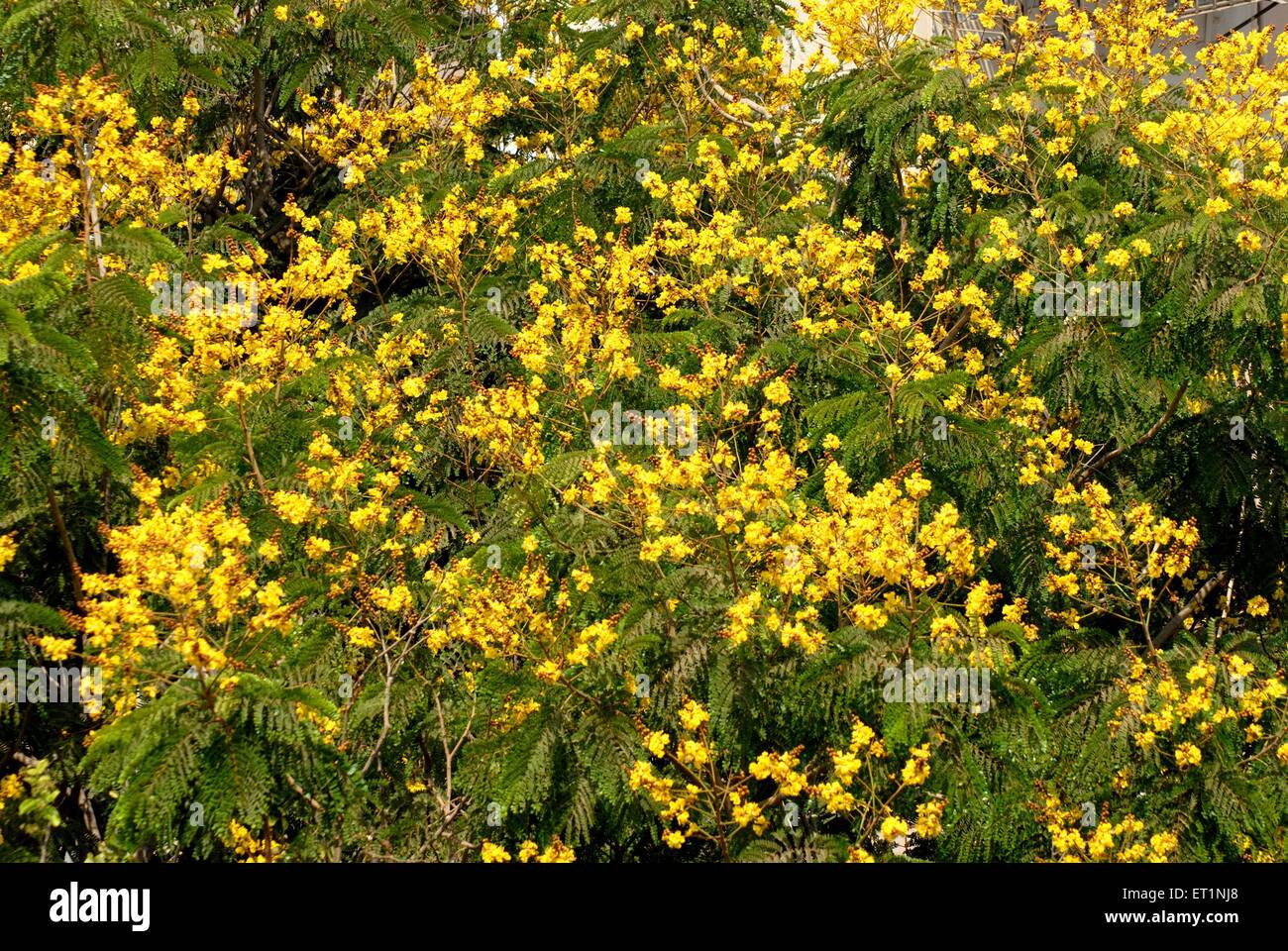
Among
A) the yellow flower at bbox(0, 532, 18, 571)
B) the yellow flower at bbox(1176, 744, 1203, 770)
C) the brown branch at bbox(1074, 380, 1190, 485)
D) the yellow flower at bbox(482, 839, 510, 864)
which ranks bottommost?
the yellow flower at bbox(482, 839, 510, 864)

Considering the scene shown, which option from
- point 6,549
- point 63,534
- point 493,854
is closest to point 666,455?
point 493,854

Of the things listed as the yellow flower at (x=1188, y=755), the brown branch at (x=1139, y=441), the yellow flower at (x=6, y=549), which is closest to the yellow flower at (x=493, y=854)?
the yellow flower at (x=6, y=549)

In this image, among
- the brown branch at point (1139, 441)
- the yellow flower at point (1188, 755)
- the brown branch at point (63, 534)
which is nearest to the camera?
the brown branch at point (63, 534)

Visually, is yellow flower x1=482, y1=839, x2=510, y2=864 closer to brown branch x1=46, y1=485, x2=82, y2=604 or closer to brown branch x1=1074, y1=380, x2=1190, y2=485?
brown branch x1=46, y1=485, x2=82, y2=604

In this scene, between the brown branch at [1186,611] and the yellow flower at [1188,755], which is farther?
the brown branch at [1186,611]

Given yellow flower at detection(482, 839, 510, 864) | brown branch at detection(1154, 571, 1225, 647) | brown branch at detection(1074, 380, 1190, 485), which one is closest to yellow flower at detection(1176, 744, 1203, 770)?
brown branch at detection(1154, 571, 1225, 647)

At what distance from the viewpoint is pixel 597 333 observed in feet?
26.0

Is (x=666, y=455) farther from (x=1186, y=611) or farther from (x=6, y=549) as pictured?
(x=1186, y=611)

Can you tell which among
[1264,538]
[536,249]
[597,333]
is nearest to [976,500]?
[1264,538]

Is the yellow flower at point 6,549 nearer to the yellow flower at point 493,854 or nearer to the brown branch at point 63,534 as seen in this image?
the brown branch at point 63,534

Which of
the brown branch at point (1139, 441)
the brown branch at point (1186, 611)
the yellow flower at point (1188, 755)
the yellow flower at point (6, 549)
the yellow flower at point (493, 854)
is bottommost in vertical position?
the yellow flower at point (493, 854)

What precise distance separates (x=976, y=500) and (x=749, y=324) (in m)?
2.07

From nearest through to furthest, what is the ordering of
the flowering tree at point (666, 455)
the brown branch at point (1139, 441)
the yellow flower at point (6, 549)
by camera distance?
the yellow flower at point (6, 549), the flowering tree at point (666, 455), the brown branch at point (1139, 441)
